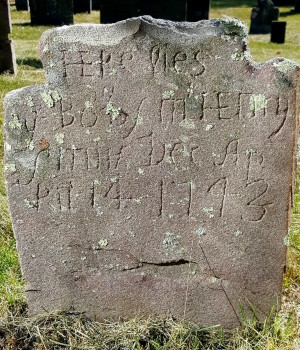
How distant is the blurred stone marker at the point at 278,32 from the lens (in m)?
12.7

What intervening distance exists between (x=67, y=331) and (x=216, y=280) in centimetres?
84

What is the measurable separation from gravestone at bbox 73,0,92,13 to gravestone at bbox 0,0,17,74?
8984 millimetres

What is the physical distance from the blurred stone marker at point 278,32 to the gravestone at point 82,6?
6.40m

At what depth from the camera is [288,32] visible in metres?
14.9

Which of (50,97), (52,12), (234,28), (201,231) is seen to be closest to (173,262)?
(201,231)

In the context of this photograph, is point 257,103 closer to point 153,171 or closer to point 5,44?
point 153,171

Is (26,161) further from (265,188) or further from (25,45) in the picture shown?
(25,45)

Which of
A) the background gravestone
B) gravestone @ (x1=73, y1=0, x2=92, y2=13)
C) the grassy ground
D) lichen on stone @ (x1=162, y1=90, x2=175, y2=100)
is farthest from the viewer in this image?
gravestone @ (x1=73, y1=0, x2=92, y2=13)

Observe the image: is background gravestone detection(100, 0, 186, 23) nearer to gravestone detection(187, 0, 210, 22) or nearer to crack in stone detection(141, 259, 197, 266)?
gravestone detection(187, 0, 210, 22)

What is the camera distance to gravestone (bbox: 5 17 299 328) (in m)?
2.38

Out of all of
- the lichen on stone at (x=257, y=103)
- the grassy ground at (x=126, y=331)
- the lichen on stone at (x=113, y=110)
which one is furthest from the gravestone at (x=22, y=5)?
the lichen on stone at (x=257, y=103)

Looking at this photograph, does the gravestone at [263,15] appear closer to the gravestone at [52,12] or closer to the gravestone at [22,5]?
the gravestone at [52,12]

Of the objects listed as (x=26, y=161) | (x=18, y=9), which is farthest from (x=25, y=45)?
(x=26, y=161)

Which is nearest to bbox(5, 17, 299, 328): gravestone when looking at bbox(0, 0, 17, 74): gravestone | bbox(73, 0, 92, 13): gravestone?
bbox(0, 0, 17, 74): gravestone
